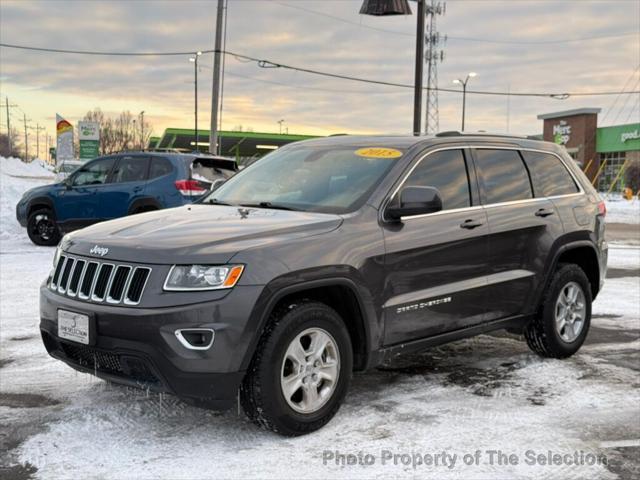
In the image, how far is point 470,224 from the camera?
5078mm

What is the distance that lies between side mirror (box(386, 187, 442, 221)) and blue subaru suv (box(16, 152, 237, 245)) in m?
6.97

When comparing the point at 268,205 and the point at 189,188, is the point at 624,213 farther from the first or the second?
the point at 268,205

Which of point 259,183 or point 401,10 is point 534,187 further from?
point 401,10

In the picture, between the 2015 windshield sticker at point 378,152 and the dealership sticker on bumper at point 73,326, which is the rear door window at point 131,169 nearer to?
the 2015 windshield sticker at point 378,152

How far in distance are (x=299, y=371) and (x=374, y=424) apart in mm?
674

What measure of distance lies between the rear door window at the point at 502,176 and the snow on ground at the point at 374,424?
1.41 metres

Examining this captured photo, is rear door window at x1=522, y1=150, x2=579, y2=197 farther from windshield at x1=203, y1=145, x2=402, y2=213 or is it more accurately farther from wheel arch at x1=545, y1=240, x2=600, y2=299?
windshield at x1=203, y1=145, x2=402, y2=213

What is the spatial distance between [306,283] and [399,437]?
107cm

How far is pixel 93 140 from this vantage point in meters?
36.1

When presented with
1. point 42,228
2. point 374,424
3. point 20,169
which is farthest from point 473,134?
point 20,169

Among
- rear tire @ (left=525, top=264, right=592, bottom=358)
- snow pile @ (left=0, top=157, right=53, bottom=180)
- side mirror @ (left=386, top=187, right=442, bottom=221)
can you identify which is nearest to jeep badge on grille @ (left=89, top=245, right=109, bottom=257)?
side mirror @ (left=386, top=187, right=442, bottom=221)

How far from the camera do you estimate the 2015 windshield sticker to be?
4902 millimetres

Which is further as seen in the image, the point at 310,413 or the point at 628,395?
the point at 628,395

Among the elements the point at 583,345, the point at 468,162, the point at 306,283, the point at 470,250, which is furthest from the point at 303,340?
the point at 583,345
